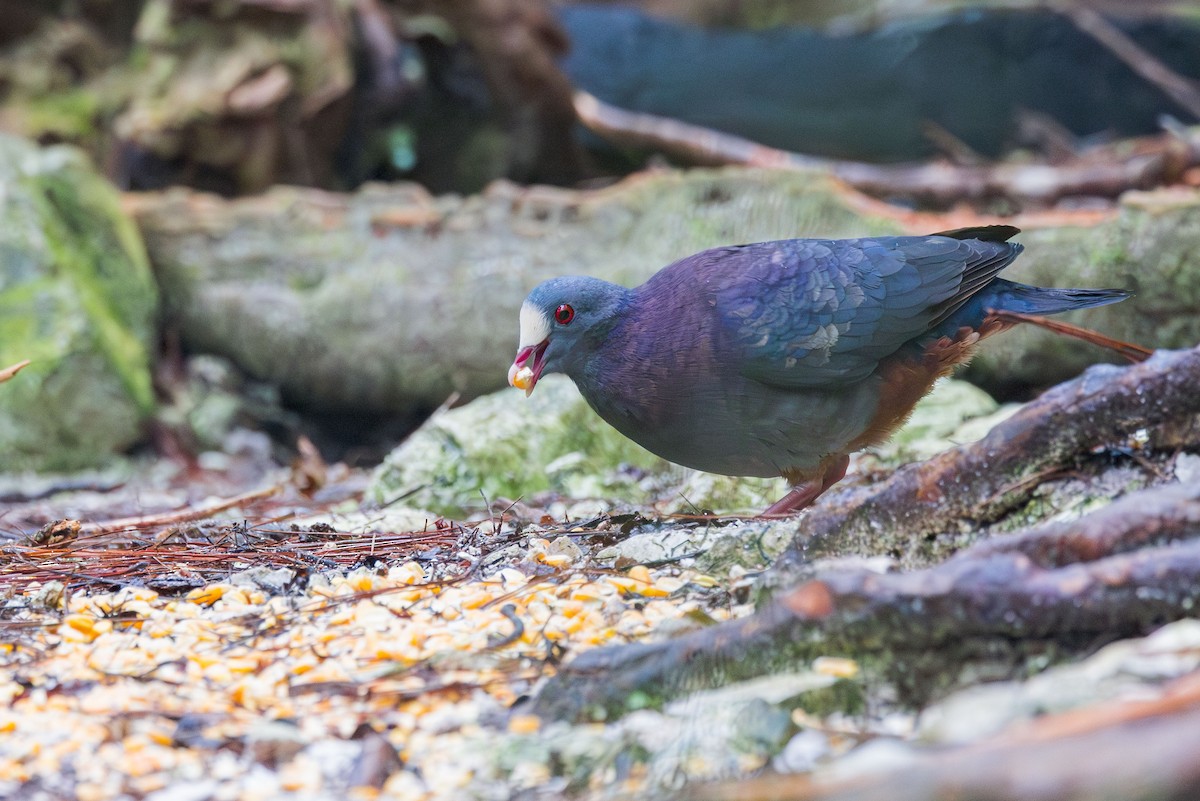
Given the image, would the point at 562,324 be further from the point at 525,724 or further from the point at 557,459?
the point at 525,724

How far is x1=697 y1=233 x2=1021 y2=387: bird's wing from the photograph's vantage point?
349 cm

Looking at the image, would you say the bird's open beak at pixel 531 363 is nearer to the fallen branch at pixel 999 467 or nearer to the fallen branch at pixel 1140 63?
the fallen branch at pixel 999 467

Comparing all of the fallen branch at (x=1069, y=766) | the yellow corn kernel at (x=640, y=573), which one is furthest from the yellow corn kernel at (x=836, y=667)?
the yellow corn kernel at (x=640, y=573)

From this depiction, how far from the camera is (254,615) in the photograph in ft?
9.26

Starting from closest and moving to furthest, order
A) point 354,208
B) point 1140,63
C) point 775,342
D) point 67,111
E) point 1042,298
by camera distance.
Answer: point 775,342
point 1042,298
point 354,208
point 67,111
point 1140,63

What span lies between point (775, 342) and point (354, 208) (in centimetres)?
516

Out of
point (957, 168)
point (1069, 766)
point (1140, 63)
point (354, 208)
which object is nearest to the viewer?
point (1069, 766)

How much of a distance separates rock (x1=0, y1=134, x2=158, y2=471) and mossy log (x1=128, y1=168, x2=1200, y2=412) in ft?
1.97

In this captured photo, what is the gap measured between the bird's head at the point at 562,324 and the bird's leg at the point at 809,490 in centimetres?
85

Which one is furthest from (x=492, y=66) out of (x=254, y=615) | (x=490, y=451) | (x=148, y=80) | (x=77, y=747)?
(x=77, y=747)

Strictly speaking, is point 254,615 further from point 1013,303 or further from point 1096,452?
point 1013,303

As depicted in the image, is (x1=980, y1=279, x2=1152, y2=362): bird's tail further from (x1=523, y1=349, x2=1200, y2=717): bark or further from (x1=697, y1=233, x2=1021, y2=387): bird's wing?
(x1=523, y1=349, x2=1200, y2=717): bark

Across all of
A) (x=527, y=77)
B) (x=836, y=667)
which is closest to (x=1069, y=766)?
(x=836, y=667)

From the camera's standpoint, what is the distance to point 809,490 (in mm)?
3834
